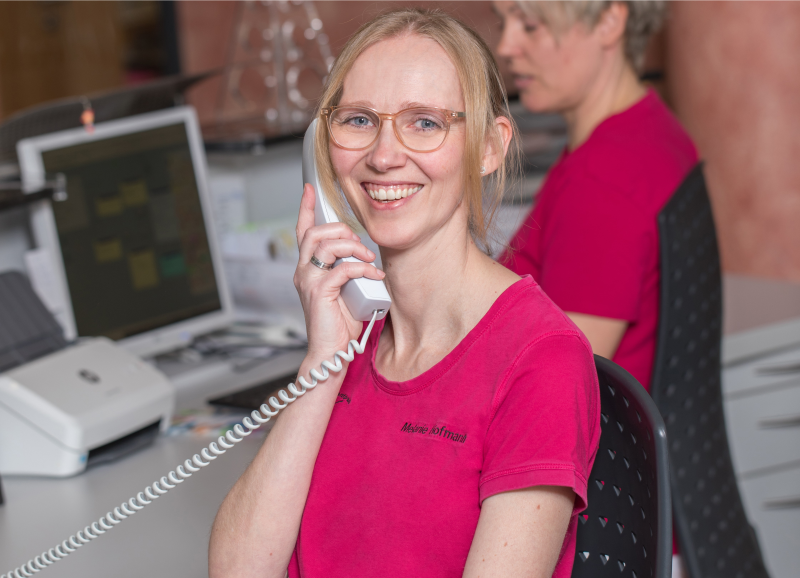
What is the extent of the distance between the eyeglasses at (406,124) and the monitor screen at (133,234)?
96cm

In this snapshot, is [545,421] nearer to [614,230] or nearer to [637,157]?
[614,230]

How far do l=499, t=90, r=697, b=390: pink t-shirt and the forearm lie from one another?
1.57ft

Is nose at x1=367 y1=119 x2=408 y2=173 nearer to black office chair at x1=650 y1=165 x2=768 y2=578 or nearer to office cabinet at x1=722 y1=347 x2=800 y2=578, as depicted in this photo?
black office chair at x1=650 y1=165 x2=768 y2=578

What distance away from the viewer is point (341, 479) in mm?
1039

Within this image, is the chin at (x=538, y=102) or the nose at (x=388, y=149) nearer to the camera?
the nose at (x=388, y=149)

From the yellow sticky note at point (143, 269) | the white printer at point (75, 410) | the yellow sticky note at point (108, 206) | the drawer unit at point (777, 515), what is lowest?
the drawer unit at point (777, 515)

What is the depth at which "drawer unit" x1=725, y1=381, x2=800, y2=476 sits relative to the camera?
6.45 ft

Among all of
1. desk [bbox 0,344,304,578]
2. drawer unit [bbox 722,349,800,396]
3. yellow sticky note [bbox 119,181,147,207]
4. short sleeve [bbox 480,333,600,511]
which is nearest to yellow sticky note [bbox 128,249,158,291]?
yellow sticky note [bbox 119,181,147,207]

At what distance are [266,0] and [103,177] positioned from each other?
51.1 inches

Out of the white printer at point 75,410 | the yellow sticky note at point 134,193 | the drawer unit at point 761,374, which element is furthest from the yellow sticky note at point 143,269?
the drawer unit at point 761,374

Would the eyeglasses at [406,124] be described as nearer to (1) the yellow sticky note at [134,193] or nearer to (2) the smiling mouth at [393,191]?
(2) the smiling mouth at [393,191]

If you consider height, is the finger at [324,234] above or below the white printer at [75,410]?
above

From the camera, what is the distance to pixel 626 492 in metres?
0.99

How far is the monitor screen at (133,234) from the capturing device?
1.77m
